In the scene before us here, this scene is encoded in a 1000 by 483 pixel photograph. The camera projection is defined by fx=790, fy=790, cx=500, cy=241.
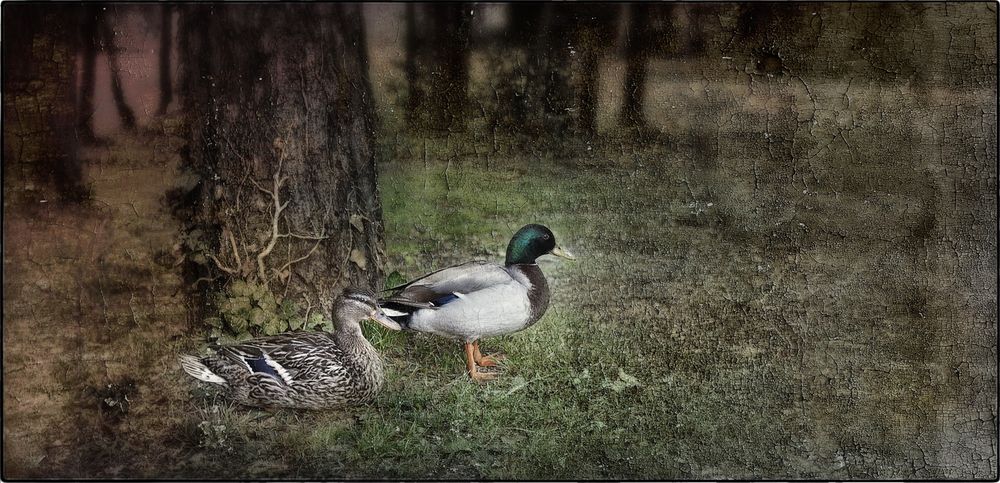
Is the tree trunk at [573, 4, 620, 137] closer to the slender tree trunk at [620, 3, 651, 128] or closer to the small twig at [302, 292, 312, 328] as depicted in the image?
the slender tree trunk at [620, 3, 651, 128]

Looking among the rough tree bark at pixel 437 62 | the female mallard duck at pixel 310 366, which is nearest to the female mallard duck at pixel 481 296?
the female mallard duck at pixel 310 366

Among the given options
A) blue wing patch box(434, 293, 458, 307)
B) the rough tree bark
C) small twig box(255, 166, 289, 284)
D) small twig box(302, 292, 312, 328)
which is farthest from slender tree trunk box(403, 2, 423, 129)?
small twig box(302, 292, 312, 328)

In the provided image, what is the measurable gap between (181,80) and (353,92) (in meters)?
0.81

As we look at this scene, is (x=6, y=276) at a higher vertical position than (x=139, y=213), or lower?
lower

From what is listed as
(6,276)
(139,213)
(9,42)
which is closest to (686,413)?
(139,213)

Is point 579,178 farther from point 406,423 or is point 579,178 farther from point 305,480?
point 305,480

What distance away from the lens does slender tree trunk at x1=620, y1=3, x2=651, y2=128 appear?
12.1ft

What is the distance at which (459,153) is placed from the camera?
3.69m

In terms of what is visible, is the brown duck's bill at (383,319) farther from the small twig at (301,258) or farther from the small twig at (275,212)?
the small twig at (275,212)

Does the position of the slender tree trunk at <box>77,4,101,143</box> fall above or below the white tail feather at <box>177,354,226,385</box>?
above

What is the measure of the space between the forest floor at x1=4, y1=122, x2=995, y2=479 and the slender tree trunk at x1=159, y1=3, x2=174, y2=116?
0.24 meters

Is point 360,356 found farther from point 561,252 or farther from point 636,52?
point 636,52

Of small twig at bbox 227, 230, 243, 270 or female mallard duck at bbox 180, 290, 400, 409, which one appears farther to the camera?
small twig at bbox 227, 230, 243, 270

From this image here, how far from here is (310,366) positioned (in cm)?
361
